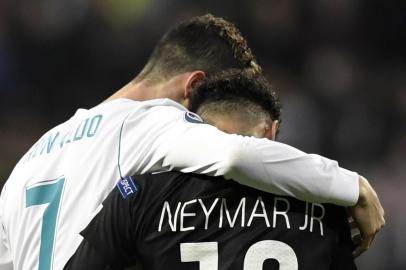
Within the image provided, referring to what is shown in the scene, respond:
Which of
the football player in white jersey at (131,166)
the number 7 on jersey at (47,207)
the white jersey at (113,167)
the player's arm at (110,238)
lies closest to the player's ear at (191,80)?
the football player in white jersey at (131,166)

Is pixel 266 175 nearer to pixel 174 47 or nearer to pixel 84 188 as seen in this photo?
pixel 84 188

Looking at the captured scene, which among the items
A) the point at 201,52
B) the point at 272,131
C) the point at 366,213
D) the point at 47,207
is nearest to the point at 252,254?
the point at 366,213

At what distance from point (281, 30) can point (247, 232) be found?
4312 mm

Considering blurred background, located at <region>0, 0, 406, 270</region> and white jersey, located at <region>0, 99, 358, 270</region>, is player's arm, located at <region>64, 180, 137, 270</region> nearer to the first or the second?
white jersey, located at <region>0, 99, 358, 270</region>

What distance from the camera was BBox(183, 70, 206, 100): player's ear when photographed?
2852 mm

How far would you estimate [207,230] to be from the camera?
2.21m

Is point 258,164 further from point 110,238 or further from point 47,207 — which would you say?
point 47,207

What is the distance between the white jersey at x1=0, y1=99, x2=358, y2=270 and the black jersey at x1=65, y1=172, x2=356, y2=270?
6 centimetres

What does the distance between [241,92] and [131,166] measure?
36 cm

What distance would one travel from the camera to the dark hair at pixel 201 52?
294 cm

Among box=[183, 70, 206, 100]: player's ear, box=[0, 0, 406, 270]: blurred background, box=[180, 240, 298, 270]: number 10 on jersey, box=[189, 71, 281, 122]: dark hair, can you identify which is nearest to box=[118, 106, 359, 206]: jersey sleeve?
box=[180, 240, 298, 270]: number 10 on jersey

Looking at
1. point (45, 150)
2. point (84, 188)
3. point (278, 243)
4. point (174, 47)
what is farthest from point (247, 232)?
point (174, 47)

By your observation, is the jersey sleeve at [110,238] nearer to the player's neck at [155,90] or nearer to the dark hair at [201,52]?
the player's neck at [155,90]

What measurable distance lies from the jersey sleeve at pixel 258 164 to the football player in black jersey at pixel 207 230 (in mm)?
52
